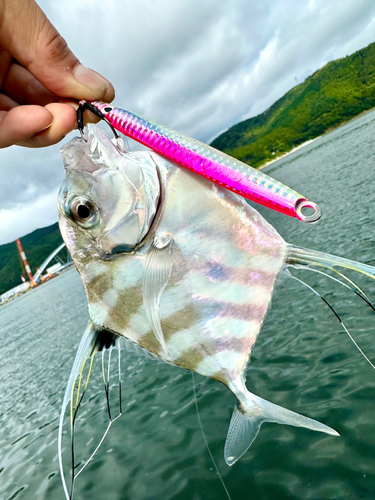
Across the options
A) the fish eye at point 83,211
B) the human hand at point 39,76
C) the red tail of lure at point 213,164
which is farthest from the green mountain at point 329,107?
the fish eye at point 83,211

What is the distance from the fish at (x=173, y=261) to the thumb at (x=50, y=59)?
568 mm

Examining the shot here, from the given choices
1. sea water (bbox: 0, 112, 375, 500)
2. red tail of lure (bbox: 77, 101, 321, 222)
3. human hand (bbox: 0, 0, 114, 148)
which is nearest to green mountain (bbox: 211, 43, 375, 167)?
sea water (bbox: 0, 112, 375, 500)

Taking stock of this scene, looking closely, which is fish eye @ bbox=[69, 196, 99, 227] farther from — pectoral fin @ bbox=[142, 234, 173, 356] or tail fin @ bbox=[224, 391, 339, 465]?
tail fin @ bbox=[224, 391, 339, 465]

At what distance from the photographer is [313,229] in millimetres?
15500

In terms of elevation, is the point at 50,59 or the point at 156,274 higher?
the point at 50,59

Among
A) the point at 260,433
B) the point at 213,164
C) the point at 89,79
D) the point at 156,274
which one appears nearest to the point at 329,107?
the point at 260,433

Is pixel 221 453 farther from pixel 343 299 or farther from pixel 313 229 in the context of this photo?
pixel 313 229

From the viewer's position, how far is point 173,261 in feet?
6.23

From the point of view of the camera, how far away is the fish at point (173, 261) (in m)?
1.82

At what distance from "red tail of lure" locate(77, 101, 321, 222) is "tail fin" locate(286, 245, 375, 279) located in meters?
0.32

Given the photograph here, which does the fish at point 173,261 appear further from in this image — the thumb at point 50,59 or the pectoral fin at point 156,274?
the thumb at point 50,59

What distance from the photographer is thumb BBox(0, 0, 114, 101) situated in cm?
204

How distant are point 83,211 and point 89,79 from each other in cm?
98

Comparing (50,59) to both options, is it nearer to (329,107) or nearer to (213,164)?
(213,164)
